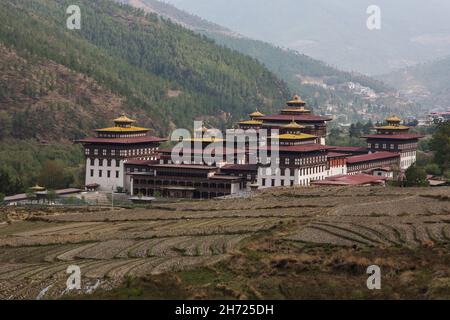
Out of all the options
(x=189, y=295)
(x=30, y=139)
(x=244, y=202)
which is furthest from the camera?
(x=30, y=139)

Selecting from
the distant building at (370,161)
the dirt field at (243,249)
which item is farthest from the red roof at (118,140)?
the dirt field at (243,249)

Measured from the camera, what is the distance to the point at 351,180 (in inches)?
3875

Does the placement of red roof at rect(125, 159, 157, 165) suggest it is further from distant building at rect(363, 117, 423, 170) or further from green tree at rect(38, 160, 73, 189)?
distant building at rect(363, 117, 423, 170)

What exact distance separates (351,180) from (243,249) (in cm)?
4022

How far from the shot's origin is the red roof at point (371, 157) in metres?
112

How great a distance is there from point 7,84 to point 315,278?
106278mm

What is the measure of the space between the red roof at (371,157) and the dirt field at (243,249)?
1163 inches

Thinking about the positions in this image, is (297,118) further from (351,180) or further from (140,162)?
(351,180)

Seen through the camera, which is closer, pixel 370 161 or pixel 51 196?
pixel 51 196

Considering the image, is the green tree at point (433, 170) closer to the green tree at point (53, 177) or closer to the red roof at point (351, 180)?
the red roof at point (351, 180)

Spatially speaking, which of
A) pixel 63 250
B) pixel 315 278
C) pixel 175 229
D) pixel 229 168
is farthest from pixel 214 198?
pixel 315 278

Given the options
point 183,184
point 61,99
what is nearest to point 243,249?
point 183,184
